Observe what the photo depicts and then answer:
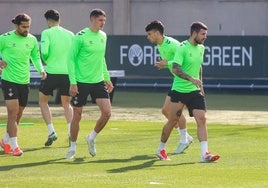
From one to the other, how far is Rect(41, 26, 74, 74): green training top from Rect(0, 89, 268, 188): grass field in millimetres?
1312

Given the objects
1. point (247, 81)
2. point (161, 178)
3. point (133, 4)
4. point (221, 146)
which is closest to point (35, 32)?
point (133, 4)

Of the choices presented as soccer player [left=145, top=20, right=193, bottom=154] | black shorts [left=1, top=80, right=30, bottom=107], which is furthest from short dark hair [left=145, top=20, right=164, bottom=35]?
black shorts [left=1, top=80, right=30, bottom=107]

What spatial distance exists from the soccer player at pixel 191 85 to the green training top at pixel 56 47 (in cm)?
266

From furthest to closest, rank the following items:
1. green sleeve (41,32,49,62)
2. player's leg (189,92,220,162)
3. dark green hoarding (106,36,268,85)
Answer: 1. dark green hoarding (106,36,268,85)
2. green sleeve (41,32,49,62)
3. player's leg (189,92,220,162)

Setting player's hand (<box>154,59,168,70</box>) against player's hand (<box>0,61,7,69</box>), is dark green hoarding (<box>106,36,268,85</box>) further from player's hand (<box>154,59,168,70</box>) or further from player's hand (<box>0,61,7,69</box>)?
player's hand (<box>0,61,7,69</box>)

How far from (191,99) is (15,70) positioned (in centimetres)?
285

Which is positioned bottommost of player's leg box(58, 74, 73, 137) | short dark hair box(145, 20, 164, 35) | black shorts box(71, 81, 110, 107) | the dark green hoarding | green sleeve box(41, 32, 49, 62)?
the dark green hoarding

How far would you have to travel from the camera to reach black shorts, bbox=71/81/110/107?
15.8 metres

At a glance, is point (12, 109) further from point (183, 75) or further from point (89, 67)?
point (183, 75)

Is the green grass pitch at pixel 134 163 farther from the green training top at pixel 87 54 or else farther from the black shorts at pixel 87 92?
the green training top at pixel 87 54

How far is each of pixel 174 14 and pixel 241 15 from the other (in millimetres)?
2740

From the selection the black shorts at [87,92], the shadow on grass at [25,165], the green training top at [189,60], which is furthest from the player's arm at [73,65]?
the green training top at [189,60]

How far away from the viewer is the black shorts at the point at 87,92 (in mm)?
15773

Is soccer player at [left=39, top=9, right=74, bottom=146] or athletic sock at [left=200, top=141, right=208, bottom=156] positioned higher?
soccer player at [left=39, top=9, right=74, bottom=146]
